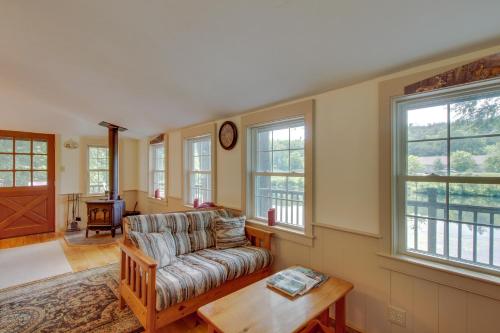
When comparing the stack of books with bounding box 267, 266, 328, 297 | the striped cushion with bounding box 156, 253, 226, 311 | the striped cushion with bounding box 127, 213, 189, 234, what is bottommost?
the striped cushion with bounding box 156, 253, 226, 311

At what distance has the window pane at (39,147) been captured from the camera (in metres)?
4.88

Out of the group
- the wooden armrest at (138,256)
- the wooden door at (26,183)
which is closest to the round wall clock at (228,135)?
the wooden armrest at (138,256)

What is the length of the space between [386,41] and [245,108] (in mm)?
1688

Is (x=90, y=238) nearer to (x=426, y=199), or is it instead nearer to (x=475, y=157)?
(x=426, y=199)

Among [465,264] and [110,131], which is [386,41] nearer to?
[465,264]

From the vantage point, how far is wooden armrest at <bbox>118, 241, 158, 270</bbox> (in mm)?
1871

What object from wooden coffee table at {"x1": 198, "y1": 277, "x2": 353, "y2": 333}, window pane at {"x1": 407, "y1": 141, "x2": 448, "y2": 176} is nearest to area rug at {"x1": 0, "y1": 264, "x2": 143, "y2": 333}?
wooden coffee table at {"x1": 198, "y1": 277, "x2": 353, "y2": 333}

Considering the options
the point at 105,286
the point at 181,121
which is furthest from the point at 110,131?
the point at 105,286

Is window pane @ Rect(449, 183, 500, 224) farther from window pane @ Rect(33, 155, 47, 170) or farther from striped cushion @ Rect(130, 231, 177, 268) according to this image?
window pane @ Rect(33, 155, 47, 170)

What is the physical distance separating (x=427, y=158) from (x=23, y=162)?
6372mm

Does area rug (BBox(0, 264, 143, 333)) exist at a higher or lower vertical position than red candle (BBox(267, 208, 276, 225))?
lower

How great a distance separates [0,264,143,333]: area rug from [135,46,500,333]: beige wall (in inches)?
67.8

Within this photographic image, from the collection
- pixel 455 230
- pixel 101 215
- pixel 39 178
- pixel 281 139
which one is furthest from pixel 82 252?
pixel 455 230

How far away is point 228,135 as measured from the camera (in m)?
3.30
